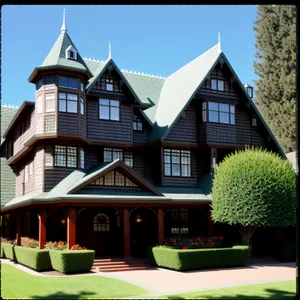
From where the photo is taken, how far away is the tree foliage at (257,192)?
25578 mm

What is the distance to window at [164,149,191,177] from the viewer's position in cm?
3112

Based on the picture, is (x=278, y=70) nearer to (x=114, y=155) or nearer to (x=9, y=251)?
(x=114, y=155)

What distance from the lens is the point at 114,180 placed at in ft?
85.6

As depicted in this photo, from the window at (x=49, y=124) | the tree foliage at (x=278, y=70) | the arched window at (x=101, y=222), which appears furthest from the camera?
the tree foliage at (x=278, y=70)

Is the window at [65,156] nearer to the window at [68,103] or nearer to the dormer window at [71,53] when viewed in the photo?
the window at [68,103]

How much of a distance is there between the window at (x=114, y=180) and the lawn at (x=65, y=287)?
6389 mm

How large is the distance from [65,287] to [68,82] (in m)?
14.0

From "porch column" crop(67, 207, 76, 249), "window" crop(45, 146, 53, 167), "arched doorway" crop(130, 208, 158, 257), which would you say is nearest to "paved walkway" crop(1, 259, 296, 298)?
"porch column" crop(67, 207, 76, 249)

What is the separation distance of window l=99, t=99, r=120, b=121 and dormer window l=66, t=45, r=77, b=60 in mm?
3429

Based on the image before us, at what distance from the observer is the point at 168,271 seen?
23.3m

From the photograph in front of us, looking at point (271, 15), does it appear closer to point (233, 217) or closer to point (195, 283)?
point (233, 217)

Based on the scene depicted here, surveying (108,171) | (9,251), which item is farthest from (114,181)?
(9,251)

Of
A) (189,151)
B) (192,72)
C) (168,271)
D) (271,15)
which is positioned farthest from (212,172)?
(271,15)

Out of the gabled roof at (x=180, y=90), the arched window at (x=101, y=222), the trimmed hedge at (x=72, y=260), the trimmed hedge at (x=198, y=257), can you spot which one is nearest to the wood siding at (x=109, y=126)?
the gabled roof at (x=180, y=90)
